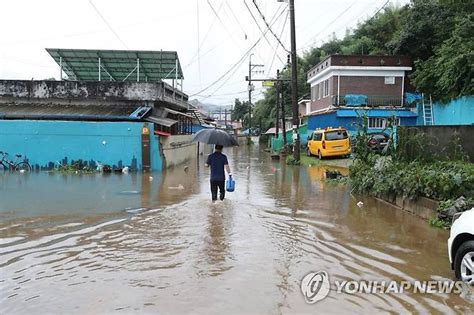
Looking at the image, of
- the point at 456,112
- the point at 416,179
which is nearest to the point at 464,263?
the point at 416,179

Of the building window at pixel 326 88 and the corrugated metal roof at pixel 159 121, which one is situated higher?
the building window at pixel 326 88

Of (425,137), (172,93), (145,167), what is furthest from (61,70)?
(425,137)

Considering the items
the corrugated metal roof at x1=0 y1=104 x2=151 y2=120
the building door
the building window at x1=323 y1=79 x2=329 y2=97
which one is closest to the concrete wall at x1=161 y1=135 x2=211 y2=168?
the building door

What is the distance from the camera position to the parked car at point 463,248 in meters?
5.18

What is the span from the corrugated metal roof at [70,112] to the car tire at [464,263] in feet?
62.0

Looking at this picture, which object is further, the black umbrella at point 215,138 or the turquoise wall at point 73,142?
the turquoise wall at point 73,142

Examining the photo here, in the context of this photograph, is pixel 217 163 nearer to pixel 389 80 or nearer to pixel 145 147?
pixel 145 147

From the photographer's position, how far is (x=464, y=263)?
5277 millimetres

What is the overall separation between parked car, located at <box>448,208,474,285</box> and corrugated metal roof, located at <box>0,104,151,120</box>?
18.8m

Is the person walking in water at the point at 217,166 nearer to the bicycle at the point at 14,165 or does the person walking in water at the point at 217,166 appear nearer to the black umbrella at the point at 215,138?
the black umbrella at the point at 215,138

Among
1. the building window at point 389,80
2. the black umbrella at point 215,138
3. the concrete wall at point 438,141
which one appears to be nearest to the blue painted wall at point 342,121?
the building window at point 389,80

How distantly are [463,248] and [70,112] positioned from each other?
21383 millimetres

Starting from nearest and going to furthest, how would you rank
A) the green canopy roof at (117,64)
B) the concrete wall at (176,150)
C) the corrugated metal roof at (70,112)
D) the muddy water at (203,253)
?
the muddy water at (203,253) → the corrugated metal roof at (70,112) → the concrete wall at (176,150) → the green canopy roof at (117,64)

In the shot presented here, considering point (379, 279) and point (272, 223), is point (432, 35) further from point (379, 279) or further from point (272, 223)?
point (379, 279)
